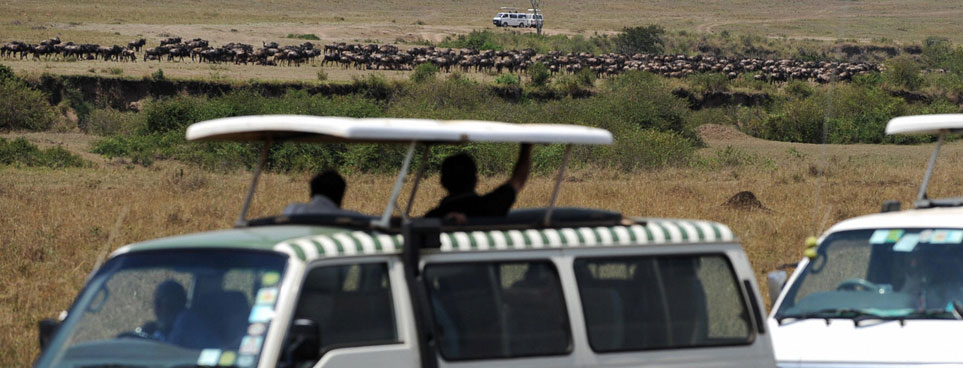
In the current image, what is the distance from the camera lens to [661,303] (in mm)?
5355

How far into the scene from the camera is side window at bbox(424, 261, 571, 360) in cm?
482

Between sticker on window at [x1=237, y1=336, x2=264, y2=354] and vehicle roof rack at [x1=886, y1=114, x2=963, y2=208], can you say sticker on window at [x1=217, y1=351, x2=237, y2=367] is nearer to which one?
sticker on window at [x1=237, y1=336, x2=264, y2=354]

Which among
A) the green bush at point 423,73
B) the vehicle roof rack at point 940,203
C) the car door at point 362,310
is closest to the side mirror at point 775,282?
the vehicle roof rack at point 940,203

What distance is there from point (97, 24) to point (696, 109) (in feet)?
167

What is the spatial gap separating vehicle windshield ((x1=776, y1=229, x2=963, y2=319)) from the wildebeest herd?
56.4 metres

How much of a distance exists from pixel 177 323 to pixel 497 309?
1.20 metres

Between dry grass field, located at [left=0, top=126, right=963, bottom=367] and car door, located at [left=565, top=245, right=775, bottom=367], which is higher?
car door, located at [left=565, top=245, right=775, bottom=367]

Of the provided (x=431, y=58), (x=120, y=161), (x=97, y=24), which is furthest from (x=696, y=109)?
(x=97, y=24)

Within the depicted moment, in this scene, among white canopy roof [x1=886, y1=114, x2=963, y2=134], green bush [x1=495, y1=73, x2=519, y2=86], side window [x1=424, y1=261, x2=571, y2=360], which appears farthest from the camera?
green bush [x1=495, y1=73, x2=519, y2=86]

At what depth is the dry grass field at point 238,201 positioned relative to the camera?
40.3ft

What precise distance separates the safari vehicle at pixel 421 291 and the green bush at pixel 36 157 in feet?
78.7

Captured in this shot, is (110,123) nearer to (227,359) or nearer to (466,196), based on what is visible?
(466,196)

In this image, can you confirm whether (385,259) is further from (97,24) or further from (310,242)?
(97,24)

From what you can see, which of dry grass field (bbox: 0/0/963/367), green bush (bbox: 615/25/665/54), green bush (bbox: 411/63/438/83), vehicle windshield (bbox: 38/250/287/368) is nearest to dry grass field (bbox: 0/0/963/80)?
green bush (bbox: 411/63/438/83)
